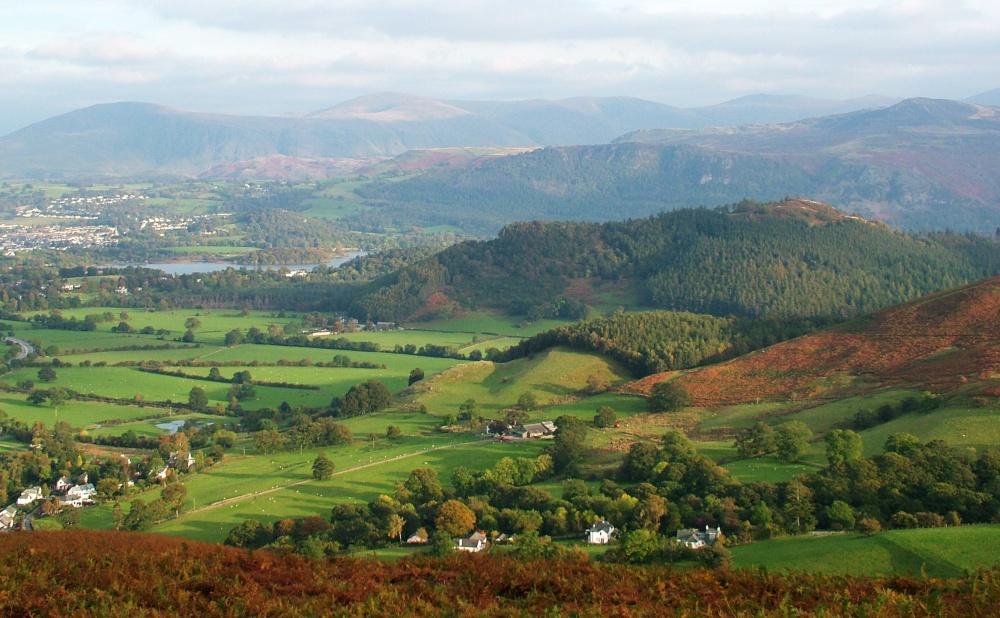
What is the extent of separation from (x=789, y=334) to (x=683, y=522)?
110 ft

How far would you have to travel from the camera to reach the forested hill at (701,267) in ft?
290

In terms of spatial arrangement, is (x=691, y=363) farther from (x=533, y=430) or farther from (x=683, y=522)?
(x=683, y=522)

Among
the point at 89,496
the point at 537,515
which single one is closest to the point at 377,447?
the point at 89,496

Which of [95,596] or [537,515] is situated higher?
[95,596]

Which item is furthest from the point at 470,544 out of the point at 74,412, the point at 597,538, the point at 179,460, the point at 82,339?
the point at 82,339

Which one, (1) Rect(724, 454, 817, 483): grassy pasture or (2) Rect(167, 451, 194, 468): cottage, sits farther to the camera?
(2) Rect(167, 451, 194, 468): cottage

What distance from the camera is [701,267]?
9481 centimetres

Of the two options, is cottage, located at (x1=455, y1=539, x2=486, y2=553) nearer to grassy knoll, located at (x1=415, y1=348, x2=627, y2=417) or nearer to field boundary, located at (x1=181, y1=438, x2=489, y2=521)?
field boundary, located at (x1=181, y1=438, x2=489, y2=521)

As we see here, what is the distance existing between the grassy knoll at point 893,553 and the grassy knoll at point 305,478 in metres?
17.0

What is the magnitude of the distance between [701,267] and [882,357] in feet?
149

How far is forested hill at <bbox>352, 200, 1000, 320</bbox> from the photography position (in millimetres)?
88500

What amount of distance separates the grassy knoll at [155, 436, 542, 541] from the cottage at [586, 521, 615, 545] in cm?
1024

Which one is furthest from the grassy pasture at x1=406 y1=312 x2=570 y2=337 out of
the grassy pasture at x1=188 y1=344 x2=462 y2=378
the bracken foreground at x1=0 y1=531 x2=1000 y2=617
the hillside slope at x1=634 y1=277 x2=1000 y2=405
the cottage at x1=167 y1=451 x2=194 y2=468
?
the bracken foreground at x1=0 y1=531 x2=1000 y2=617

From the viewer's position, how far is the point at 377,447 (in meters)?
46.2
